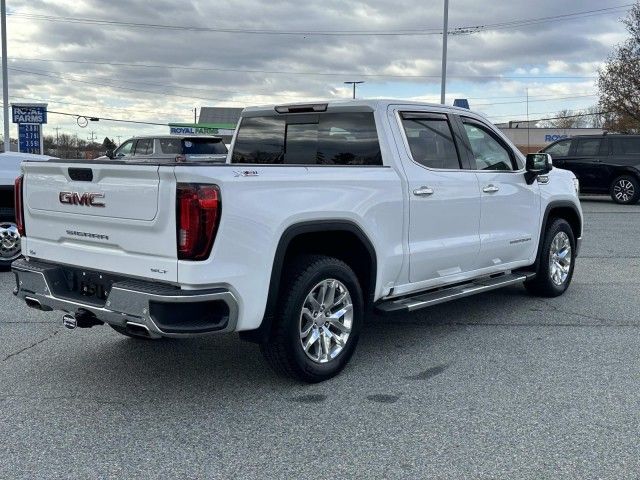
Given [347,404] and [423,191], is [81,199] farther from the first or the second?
[423,191]

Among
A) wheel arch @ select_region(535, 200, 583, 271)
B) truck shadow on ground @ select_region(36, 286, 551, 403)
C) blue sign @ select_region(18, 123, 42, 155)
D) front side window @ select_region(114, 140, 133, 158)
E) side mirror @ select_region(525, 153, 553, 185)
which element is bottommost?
truck shadow on ground @ select_region(36, 286, 551, 403)

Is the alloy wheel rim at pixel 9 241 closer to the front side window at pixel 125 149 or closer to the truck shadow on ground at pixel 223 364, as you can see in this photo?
the truck shadow on ground at pixel 223 364

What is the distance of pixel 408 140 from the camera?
542 centimetres

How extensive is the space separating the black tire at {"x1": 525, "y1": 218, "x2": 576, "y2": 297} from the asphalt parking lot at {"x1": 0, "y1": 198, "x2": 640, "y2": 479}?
26.6 inches

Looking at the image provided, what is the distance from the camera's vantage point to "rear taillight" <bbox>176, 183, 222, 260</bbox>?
12.5ft

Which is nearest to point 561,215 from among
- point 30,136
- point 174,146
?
point 174,146

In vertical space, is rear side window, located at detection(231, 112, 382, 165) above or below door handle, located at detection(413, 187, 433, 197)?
above

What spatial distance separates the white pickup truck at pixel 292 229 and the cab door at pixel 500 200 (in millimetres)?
19

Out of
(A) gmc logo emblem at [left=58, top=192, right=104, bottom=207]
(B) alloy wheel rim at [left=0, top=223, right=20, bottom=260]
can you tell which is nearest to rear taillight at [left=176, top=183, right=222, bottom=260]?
(A) gmc logo emblem at [left=58, top=192, right=104, bottom=207]

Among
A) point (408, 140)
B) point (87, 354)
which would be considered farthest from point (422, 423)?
point (87, 354)

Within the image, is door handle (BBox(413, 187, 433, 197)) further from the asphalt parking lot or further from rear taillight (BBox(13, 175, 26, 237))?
rear taillight (BBox(13, 175, 26, 237))

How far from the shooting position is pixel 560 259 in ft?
24.6

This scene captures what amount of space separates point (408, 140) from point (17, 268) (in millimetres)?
3028

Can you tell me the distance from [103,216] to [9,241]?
4.92 metres
